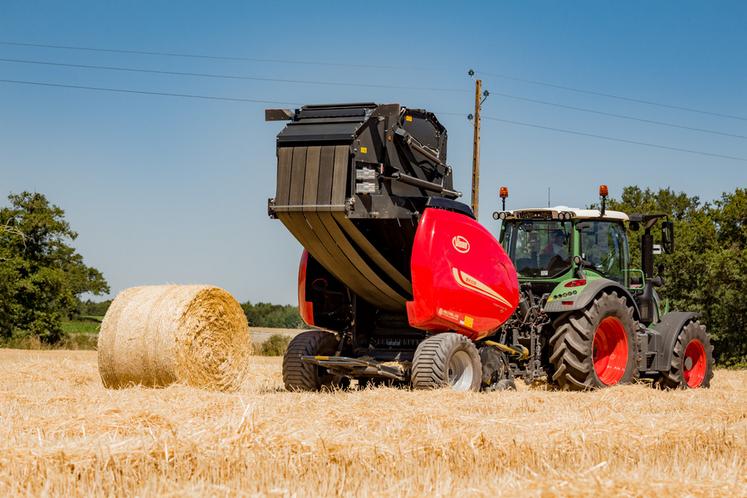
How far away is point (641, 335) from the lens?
1199cm

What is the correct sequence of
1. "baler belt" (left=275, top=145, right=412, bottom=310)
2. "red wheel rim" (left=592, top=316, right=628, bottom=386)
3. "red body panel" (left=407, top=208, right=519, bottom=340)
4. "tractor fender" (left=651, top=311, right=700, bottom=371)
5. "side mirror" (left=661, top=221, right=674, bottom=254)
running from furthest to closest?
"tractor fender" (left=651, top=311, right=700, bottom=371) → "side mirror" (left=661, top=221, right=674, bottom=254) → "red wheel rim" (left=592, top=316, right=628, bottom=386) → "red body panel" (left=407, top=208, right=519, bottom=340) → "baler belt" (left=275, top=145, right=412, bottom=310)

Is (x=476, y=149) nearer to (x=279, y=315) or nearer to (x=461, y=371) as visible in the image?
(x=461, y=371)

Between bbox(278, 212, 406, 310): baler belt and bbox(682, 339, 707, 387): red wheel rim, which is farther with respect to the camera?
bbox(682, 339, 707, 387): red wheel rim

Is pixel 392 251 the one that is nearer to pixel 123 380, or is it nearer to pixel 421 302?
pixel 421 302

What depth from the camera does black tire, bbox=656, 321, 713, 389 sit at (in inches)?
487

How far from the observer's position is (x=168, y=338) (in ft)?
32.0

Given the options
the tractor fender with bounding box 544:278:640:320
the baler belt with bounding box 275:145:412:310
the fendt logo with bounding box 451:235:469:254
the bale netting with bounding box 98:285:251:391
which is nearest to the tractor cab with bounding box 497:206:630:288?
the tractor fender with bounding box 544:278:640:320

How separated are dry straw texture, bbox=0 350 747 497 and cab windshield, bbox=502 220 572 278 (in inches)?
141

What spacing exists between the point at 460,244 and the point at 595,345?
2.88m

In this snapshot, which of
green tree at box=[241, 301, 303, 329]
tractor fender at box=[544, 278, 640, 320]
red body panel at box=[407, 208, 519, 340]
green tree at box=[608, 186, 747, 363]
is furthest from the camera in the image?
green tree at box=[241, 301, 303, 329]

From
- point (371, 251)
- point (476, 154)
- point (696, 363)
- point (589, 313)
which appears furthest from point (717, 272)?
point (371, 251)

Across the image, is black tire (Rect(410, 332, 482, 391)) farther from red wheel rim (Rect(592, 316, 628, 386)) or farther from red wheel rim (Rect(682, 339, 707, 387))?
red wheel rim (Rect(682, 339, 707, 387))

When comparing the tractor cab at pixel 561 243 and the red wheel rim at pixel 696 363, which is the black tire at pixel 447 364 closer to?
the tractor cab at pixel 561 243

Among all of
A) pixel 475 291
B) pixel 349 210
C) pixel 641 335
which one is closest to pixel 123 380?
pixel 349 210
